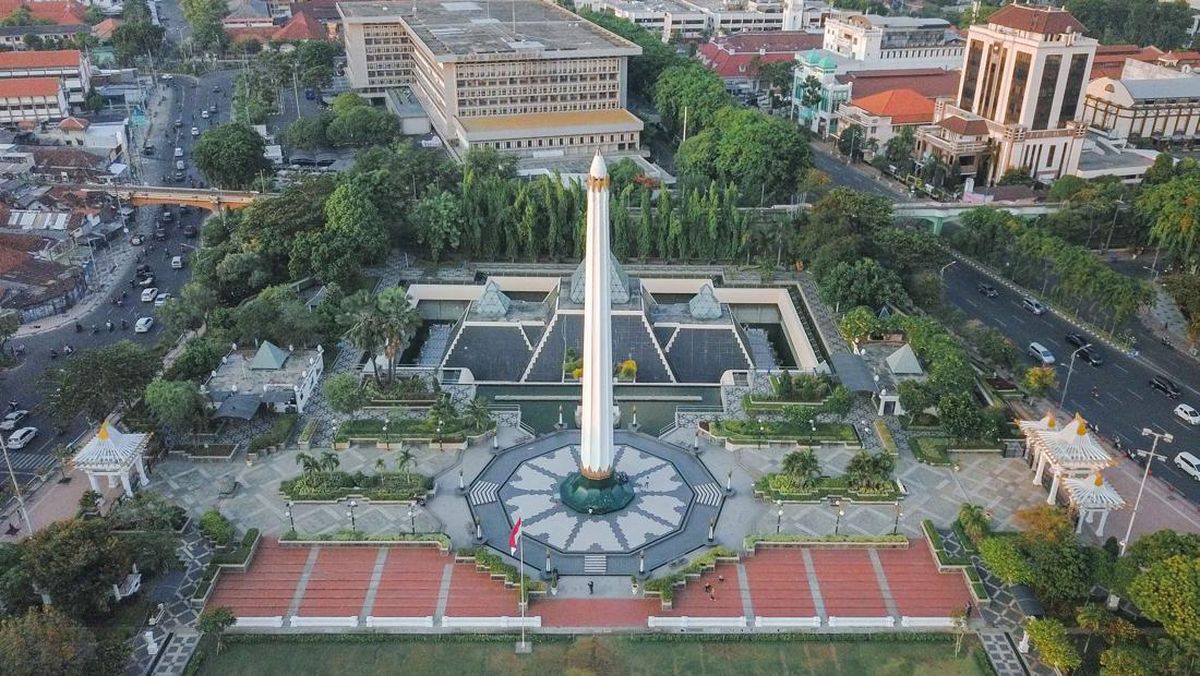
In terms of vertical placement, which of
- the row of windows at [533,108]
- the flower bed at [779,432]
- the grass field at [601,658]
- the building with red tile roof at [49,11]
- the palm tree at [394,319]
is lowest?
the grass field at [601,658]

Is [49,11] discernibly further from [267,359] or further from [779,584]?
[779,584]

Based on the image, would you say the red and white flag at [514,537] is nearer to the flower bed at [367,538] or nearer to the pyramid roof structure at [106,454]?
the flower bed at [367,538]

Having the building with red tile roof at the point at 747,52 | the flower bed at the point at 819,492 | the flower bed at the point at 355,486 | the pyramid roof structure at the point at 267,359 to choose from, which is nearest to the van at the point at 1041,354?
the flower bed at the point at 819,492

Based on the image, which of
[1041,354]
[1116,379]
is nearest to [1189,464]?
[1116,379]

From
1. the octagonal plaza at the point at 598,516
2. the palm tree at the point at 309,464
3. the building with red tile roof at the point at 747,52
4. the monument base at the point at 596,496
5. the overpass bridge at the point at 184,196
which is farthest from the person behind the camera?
the building with red tile roof at the point at 747,52

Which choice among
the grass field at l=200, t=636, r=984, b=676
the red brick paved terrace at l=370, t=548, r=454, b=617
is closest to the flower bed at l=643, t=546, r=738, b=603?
the grass field at l=200, t=636, r=984, b=676

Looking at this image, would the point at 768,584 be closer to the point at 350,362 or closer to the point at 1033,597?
the point at 1033,597
